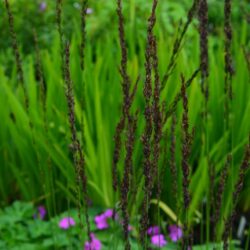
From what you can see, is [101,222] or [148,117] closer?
[148,117]

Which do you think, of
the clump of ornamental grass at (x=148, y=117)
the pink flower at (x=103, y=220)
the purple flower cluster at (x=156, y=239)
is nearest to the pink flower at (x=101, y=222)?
the pink flower at (x=103, y=220)

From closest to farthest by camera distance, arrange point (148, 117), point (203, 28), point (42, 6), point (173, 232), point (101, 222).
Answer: point (148, 117)
point (203, 28)
point (101, 222)
point (173, 232)
point (42, 6)

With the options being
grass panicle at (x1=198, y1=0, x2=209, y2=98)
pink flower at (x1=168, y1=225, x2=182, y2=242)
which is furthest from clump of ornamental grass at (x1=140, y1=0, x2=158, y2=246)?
pink flower at (x1=168, y1=225, x2=182, y2=242)

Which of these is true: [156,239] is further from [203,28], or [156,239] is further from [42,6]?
[42,6]

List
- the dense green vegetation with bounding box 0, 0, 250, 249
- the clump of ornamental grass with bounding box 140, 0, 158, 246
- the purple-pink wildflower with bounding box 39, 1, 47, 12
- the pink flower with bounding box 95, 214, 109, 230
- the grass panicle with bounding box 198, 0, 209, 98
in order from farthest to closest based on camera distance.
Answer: the purple-pink wildflower with bounding box 39, 1, 47, 12, the dense green vegetation with bounding box 0, 0, 250, 249, the pink flower with bounding box 95, 214, 109, 230, the grass panicle with bounding box 198, 0, 209, 98, the clump of ornamental grass with bounding box 140, 0, 158, 246

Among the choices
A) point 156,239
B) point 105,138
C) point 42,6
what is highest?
point 42,6

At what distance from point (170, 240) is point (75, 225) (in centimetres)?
35

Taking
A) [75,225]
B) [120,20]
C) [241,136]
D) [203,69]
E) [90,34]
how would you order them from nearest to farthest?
[120,20]
[203,69]
[75,225]
[241,136]
[90,34]

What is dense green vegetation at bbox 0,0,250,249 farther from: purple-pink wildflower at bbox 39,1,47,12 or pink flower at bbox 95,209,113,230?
purple-pink wildflower at bbox 39,1,47,12

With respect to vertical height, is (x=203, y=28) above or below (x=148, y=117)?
above

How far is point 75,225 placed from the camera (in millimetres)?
2043

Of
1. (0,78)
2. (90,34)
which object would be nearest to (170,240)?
(0,78)

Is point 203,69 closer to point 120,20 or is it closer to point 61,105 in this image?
point 120,20

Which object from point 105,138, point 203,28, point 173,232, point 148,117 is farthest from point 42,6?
point 148,117
